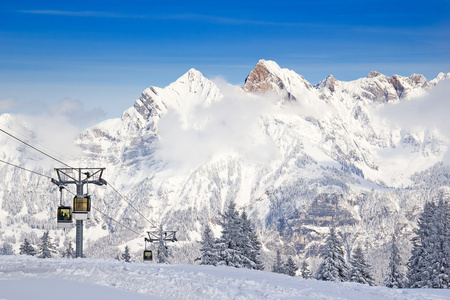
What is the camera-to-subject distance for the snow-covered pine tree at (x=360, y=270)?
Answer: 62.0m

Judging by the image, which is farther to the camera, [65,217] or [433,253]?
[433,253]

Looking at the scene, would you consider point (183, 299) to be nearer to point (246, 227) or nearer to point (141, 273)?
point (141, 273)

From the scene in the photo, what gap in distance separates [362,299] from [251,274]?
7.83 metres

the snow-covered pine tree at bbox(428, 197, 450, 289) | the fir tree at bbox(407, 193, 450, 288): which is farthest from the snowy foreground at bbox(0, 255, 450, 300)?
the fir tree at bbox(407, 193, 450, 288)

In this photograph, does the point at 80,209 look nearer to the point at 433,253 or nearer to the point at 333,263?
the point at 333,263

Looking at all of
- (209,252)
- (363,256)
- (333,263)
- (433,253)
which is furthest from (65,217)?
(363,256)

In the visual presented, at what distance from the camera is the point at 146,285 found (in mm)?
23766

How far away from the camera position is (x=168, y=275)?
87.2 feet

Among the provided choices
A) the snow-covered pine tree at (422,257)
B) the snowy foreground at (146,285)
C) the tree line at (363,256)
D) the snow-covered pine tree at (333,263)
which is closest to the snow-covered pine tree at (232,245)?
the tree line at (363,256)

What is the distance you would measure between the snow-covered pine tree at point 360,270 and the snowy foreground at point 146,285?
33.5m

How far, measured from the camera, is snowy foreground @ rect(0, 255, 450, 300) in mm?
21716

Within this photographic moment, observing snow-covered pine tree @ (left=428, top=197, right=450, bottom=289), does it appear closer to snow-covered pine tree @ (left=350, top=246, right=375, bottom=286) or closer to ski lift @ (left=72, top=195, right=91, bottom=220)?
snow-covered pine tree @ (left=350, top=246, right=375, bottom=286)

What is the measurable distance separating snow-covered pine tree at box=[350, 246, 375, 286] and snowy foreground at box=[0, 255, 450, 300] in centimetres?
3351

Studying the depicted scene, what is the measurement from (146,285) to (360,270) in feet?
143
